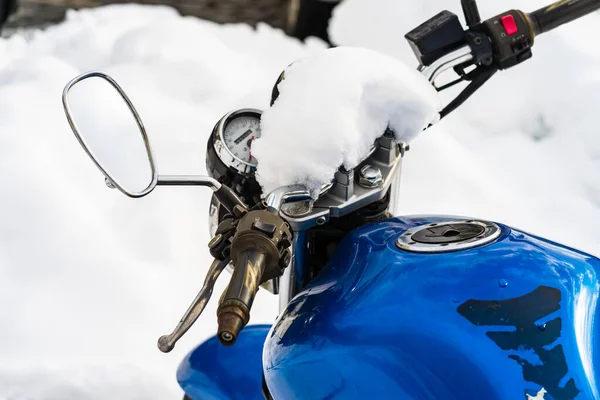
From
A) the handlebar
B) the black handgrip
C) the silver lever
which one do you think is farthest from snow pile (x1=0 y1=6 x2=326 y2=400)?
the silver lever

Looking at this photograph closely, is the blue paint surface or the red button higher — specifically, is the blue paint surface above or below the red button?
below

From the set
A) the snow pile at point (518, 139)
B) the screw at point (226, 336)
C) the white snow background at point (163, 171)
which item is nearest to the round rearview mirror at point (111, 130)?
the screw at point (226, 336)

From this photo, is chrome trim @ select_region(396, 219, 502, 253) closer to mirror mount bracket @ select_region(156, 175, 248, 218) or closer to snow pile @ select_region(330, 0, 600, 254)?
mirror mount bracket @ select_region(156, 175, 248, 218)

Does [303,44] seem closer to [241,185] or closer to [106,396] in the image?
[106,396]

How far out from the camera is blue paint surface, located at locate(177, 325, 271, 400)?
1.22 meters

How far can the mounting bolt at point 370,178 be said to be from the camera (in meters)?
0.98

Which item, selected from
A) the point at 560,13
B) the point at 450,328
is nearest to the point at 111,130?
the point at 450,328

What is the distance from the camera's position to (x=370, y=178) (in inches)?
38.7

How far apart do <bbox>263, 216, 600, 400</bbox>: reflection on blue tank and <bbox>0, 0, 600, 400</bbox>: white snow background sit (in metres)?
0.87

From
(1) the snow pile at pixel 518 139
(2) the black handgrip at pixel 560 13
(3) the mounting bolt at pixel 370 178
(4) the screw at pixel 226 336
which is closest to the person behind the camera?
(4) the screw at pixel 226 336

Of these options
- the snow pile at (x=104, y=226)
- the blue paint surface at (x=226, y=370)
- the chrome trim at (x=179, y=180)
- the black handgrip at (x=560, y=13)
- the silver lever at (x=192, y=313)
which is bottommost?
the snow pile at (x=104, y=226)

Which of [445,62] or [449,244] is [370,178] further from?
[445,62]

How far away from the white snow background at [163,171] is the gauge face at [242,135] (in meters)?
0.58

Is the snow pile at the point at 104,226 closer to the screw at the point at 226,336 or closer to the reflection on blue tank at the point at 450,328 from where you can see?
the reflection on blue tank at the point at 450,328
